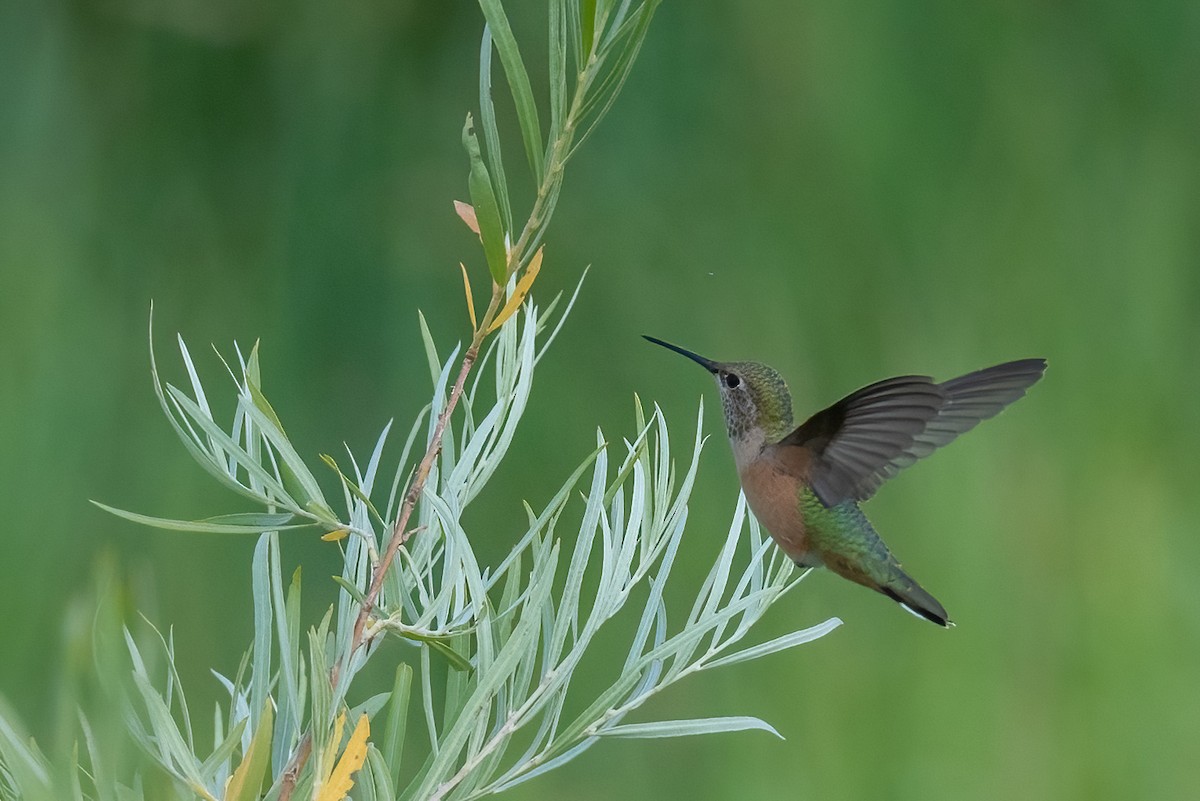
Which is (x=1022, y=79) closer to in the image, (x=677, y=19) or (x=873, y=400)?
(x=677, y=19)

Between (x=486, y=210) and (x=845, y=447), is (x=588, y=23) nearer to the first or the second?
(x=486, y=210)

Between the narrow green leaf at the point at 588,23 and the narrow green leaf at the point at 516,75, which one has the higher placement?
the narrow green leaf at the point at 588,23

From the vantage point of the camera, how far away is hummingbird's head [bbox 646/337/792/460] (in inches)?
30.1

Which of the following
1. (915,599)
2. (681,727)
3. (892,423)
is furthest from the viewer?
(915,599)

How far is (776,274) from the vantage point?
129 cm

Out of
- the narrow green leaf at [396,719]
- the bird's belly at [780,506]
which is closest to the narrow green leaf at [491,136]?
the narrow green leaf at [396,719]

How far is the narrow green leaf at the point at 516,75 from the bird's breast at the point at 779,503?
45 centimetres

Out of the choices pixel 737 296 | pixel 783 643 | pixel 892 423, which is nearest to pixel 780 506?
pixel 892 423

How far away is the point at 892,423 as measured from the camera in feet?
2.03

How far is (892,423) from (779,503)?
0.12m

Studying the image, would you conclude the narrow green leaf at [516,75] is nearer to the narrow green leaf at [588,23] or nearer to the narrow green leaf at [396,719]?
the narrow green leaf at [588,23]

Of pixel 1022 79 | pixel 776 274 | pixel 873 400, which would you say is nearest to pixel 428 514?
pixel 873 400

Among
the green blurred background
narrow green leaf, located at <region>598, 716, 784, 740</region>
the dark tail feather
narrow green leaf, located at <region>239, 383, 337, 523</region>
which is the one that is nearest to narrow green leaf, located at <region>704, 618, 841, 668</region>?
narrow green leaf, located at <region>598, 716, 784, 740</region>

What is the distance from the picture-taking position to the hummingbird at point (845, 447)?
0.59 m
